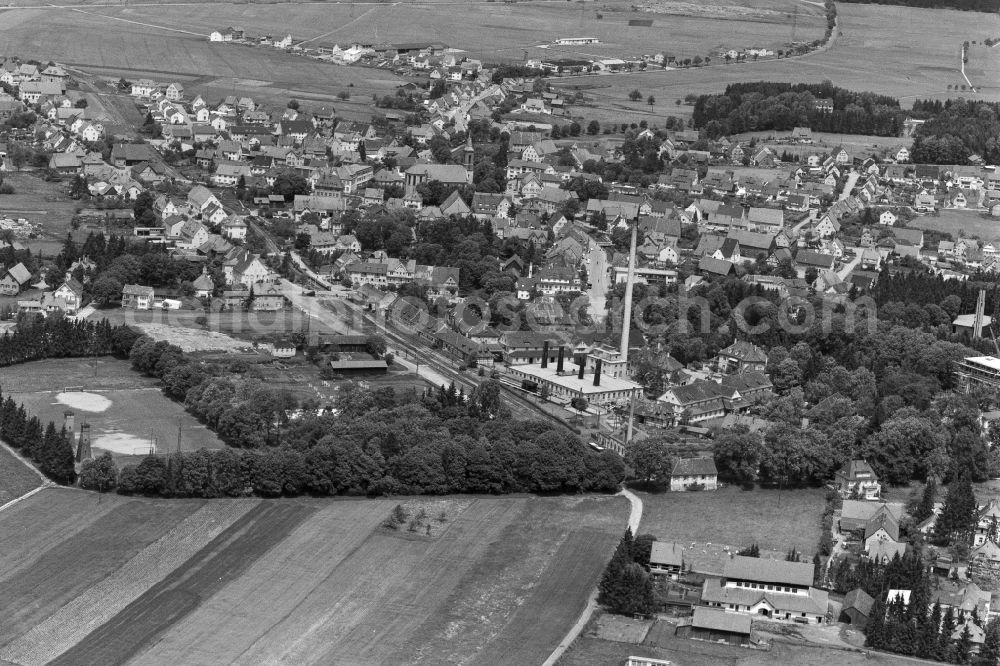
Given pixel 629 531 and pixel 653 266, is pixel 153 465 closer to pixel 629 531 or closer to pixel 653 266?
pixel 629 531

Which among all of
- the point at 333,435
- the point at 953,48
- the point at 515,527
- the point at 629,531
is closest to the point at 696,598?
the point at 629,531

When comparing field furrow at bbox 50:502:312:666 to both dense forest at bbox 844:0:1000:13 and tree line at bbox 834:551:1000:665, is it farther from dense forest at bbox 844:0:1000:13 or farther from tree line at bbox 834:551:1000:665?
dense forest at bbox 844:0:1000:13

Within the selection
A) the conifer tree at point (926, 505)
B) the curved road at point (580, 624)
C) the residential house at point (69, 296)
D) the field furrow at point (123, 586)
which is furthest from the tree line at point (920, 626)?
the residential house at point (69, 296)

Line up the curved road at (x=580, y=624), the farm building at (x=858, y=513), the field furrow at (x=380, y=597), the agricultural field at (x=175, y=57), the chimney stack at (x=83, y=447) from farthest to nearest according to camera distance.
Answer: the agricultural field at (x=175, y=57) → the chimney stack at (x=83, y=447) → the farm building at (x=858, y=513) → the curved road at (x=580, y=624) → the field furrow at (x=380, y=597)

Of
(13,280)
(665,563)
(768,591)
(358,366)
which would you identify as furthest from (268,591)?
(13,280)

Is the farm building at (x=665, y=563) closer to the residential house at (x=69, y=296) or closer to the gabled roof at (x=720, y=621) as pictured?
the gabled roof at (x=720, y=621)

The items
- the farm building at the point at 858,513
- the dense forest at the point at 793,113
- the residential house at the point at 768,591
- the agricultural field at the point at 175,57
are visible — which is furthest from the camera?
the agricultural field at the point at 175,57

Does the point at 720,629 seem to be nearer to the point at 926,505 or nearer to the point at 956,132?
the point at 926,505
